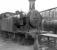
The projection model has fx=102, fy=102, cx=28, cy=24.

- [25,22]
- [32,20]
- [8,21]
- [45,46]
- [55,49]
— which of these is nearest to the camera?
[55,49]

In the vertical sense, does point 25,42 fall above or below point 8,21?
below

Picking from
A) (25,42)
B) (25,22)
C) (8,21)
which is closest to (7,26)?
(8,21)

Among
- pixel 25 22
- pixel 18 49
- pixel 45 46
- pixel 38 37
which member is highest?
pixel 25 22

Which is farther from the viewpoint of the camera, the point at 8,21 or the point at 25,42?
the point at 8,21

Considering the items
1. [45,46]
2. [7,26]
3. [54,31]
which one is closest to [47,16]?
[54,31]

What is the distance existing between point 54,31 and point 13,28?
306 cm

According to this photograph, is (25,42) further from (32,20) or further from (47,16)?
(47,16)

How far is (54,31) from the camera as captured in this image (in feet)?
24.2

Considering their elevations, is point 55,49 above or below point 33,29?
below

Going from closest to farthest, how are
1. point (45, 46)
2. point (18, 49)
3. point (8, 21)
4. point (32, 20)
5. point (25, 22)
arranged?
point (45, 46) < point (18, 49) < point (32, 20) < point (25, 22) < point (8, 21)

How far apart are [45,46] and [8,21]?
14.3ft

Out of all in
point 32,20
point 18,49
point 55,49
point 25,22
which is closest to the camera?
point 55,49

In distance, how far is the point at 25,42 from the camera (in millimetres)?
7156

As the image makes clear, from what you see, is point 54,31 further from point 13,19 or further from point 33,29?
point 13,19
